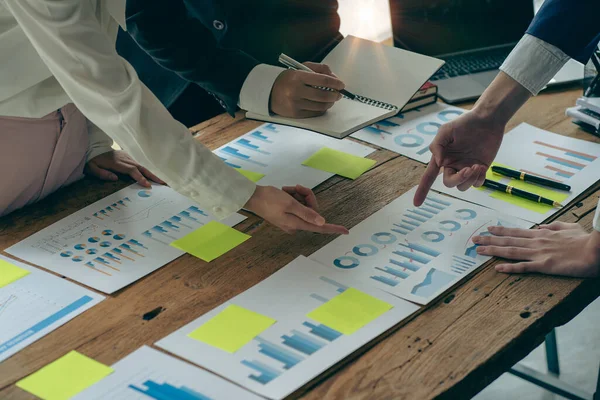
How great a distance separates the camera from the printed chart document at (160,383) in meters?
0.99

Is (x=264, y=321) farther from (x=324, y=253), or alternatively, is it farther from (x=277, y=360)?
(x=324, y=253)

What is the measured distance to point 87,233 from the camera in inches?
55.3

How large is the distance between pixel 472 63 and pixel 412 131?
1.49ft

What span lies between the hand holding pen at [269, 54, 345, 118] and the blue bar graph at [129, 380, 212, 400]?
783 millimetres

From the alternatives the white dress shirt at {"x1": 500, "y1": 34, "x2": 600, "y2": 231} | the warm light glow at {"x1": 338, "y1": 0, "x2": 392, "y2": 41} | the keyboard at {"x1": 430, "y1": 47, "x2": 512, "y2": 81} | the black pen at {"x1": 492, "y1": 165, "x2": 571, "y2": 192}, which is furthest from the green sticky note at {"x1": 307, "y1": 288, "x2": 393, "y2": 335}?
the warm light glow at {"x1": 338, "y1": 0, "x2": 392, "y2": 41}

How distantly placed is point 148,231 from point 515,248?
67cm

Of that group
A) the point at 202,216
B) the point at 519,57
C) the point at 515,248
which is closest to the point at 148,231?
the point at 202,216

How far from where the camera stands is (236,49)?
5.88ft

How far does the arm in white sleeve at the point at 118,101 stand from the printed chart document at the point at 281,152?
0.97 feet

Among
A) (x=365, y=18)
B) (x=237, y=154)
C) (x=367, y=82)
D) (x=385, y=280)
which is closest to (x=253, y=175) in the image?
(x=237, y=154)

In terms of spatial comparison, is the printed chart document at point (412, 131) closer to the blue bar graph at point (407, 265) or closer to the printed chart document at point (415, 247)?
the printed chart document at point (415, 247)

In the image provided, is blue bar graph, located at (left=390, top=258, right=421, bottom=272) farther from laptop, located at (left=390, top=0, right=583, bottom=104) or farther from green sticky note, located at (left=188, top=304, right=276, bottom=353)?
laptop, located at (left=390, top=0, right=583, bottom=104)

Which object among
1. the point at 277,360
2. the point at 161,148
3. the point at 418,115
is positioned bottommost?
the point at 277,360

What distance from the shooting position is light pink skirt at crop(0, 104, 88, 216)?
1455 mm
